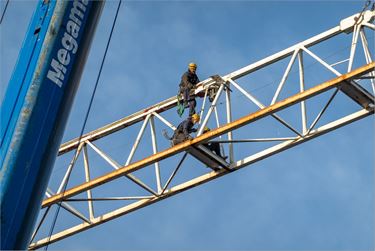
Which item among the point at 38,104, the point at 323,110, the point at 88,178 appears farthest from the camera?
the point at 88,178

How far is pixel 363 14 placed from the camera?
22312 mm

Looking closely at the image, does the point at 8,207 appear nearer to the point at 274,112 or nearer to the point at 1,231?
the point at 1,231

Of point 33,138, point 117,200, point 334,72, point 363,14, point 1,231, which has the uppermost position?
point 363,14

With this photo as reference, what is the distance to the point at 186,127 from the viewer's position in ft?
78.9

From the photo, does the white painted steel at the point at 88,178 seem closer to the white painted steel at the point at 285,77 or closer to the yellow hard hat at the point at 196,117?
the yellow hard hat at the point at 196,117

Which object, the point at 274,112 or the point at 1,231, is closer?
the point at 1,231

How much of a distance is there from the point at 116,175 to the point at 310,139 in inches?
206

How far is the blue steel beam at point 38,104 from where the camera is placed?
1341cm

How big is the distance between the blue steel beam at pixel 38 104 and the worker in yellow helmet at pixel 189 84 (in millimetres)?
9870

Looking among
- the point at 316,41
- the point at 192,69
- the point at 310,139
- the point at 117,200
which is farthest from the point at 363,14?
the point at 117,200

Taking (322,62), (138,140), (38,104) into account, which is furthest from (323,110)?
(38,104)

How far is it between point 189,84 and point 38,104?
36.9 ft

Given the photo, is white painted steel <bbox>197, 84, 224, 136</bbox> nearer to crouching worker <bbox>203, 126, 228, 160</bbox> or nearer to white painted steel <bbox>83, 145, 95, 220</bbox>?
crouching worker <bbox>203, 126, 228, 160</bbox>

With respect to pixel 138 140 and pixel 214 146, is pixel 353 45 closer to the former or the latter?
pixel 214 146
